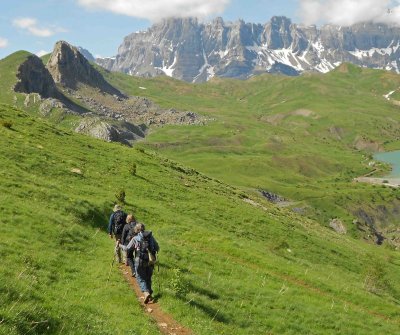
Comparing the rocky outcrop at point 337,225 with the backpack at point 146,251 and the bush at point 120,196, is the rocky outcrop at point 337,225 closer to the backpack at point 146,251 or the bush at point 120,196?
the bush at point 120,196

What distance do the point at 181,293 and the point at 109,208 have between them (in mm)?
16913

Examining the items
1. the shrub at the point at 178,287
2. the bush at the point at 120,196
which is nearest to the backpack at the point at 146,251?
the shrub at the point at 178,287

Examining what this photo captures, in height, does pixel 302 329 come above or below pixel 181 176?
below

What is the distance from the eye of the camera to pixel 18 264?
20609mm

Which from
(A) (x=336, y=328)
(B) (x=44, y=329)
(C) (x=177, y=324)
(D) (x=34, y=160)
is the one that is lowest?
(A) (x=336, y=328)

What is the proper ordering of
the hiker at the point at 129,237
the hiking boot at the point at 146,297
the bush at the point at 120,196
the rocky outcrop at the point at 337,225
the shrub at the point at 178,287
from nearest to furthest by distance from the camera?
the hiking boot at the point at 146,297, the shrub at the point at 178,287, the hiker at the point at 129,237, the bush at the point at 120,196, the rocky outcrop at the point at 337,225

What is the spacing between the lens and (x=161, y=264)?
28.2 m

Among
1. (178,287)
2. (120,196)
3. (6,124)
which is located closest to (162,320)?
(178,287)

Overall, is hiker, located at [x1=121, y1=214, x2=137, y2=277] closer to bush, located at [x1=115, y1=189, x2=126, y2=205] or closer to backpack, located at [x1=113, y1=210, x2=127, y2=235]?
backpack, located at [x1=113, y1=210, x2=127, y2=235]

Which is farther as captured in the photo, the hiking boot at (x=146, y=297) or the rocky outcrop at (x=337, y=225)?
the rocky outcrop at (x=337, y=225)

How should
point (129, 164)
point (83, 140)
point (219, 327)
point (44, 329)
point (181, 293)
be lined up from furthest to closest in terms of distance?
1. point (83, 140)
2. point (129, 164)
3. point (181, 293)
4. point (219, 327)
5. point (44, 329)

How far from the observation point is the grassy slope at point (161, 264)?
18.6 m

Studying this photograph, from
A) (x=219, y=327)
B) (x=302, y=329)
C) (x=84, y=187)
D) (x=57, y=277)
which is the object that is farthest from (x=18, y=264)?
(x=84, y=187)

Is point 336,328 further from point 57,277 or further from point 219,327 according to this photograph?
point 57,277
